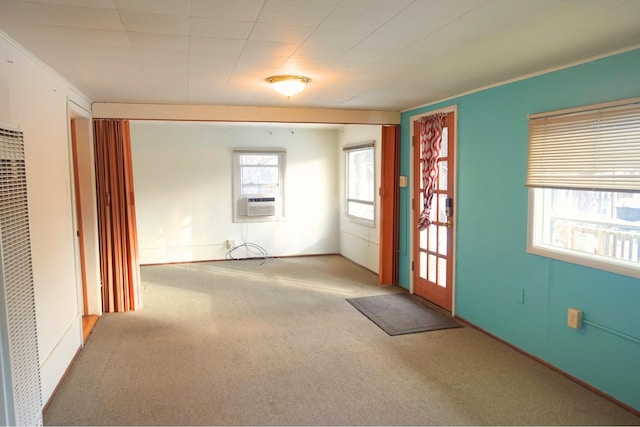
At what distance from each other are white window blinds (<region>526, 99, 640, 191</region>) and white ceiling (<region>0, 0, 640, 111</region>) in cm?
40

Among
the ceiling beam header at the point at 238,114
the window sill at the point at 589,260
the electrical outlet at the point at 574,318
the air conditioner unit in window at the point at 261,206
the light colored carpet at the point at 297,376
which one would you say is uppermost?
the ceiling beam header at the point at 238,114

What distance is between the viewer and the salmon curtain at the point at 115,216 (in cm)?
457

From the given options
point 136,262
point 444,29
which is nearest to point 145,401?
point 136,262

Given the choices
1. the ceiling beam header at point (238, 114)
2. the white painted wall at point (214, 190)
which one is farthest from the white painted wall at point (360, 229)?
the ceiling beam header at point (238, 114)

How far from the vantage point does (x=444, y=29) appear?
231 centimetres

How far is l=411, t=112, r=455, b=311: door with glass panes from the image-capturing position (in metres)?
4.52

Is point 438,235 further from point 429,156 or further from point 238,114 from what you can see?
point 238,114

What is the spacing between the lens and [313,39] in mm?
2477

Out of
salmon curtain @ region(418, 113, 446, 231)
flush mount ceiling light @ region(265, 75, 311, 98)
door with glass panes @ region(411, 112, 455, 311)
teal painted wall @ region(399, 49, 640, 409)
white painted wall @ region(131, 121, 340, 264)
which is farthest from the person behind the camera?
white painted wall @ region(131, 121, 340, 264)

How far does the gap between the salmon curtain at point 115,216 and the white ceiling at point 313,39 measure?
876mm

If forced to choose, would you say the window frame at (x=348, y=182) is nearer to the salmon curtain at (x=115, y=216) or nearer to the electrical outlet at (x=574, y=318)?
the salmon curtain at (x=115, y=216)

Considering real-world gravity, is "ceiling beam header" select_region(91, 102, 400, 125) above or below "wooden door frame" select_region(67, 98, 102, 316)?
above

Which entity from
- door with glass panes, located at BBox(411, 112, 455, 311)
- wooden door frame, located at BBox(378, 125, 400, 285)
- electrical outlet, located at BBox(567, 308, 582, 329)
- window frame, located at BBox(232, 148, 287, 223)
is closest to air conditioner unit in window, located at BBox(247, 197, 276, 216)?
window frame, located at BBox(232, 148, 287, 223)

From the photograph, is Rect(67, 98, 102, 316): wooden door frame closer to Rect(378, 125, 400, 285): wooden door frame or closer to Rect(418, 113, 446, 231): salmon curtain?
Rect(378, 125, 400, 285): wooden door frame
